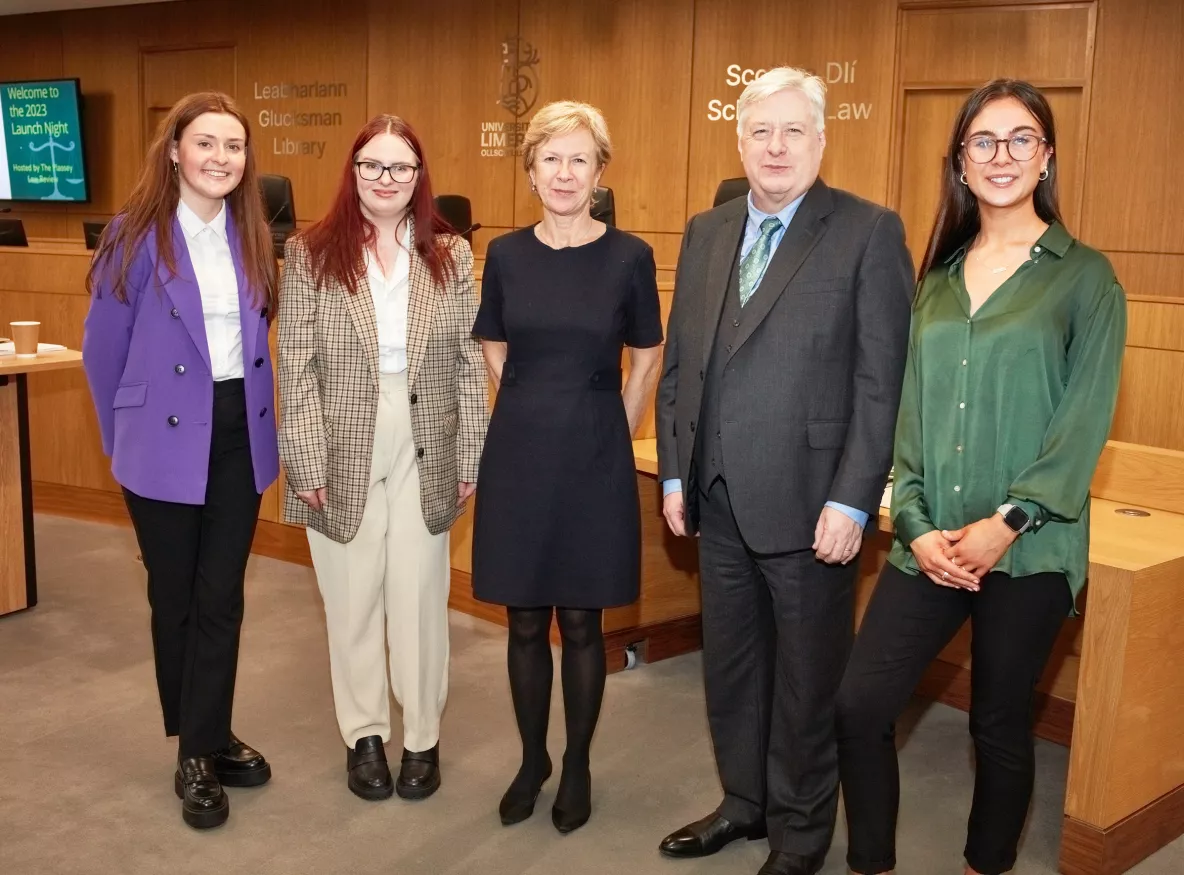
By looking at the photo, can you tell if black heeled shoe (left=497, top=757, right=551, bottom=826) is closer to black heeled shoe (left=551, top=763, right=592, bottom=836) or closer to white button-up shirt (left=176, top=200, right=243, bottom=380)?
black heeled shoe (left=551, top=763, right=592, bottom=836)

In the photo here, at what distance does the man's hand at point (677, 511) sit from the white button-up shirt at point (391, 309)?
762 mm

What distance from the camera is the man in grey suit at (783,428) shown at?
251 cm

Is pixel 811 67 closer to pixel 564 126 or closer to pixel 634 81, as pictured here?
pixel 634 81

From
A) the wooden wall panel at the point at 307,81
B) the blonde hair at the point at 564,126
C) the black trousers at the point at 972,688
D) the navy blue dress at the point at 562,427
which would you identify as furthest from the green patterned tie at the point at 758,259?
the wooden wall panel at the point at 307,81

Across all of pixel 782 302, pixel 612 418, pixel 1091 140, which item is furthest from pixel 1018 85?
pixel 1091 140

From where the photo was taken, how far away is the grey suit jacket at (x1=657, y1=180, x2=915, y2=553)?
250cm

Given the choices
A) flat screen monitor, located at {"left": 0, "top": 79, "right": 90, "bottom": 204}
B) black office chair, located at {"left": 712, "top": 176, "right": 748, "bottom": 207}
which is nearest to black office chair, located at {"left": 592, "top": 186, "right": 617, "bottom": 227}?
black office chair, located at {"left": 712, "top": 176, "right": 748, "bottom": 207}

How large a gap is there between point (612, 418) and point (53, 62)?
34.6 ft

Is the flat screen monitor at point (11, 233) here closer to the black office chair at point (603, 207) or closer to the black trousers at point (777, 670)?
the black office chair at point (603, 207)

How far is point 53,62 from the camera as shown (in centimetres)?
1161

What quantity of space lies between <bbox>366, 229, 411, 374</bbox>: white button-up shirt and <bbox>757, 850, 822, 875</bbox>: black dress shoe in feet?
4.67

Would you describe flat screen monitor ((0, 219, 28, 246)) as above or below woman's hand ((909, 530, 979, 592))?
above

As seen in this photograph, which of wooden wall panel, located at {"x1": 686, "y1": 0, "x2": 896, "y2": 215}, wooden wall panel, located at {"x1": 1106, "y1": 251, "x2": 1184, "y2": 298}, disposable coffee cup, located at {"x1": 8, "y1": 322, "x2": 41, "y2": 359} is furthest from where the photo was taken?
wooden wall panel, located at {"x1": 686, "y1": 0, "x2": 896, "y2": 215}

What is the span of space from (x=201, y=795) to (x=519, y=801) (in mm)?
768
